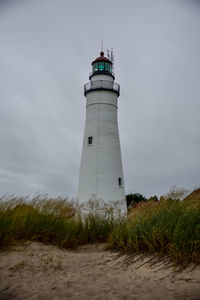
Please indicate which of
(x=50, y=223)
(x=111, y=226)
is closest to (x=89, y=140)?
(x=111, y=226)

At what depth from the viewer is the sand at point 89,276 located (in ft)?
12.8

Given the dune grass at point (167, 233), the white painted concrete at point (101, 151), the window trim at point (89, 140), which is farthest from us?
the window trim at point (89, 140)

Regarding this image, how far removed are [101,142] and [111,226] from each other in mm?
9376

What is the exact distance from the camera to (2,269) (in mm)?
5051

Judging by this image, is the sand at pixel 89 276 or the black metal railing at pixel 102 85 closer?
the sand at pixel 89 276

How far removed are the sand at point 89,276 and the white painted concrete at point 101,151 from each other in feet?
31.8

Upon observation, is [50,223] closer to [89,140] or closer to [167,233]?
[167,233]

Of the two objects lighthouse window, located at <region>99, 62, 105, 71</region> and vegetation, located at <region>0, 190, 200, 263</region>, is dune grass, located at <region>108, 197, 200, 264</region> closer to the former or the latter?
vegetation, located at <region>0, 190, 200, 263</region>

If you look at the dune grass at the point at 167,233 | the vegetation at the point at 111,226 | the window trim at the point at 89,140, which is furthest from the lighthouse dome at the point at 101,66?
the dune grass at the point at 167,233

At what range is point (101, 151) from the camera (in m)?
16.4

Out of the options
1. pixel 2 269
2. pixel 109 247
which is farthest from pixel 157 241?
pixel 2 269

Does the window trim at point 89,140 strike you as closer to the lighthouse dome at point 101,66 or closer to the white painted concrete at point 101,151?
the white painted concrete at point 101,151

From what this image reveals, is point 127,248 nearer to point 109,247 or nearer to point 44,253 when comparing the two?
point 109,247

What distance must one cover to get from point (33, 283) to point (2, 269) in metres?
0.93
